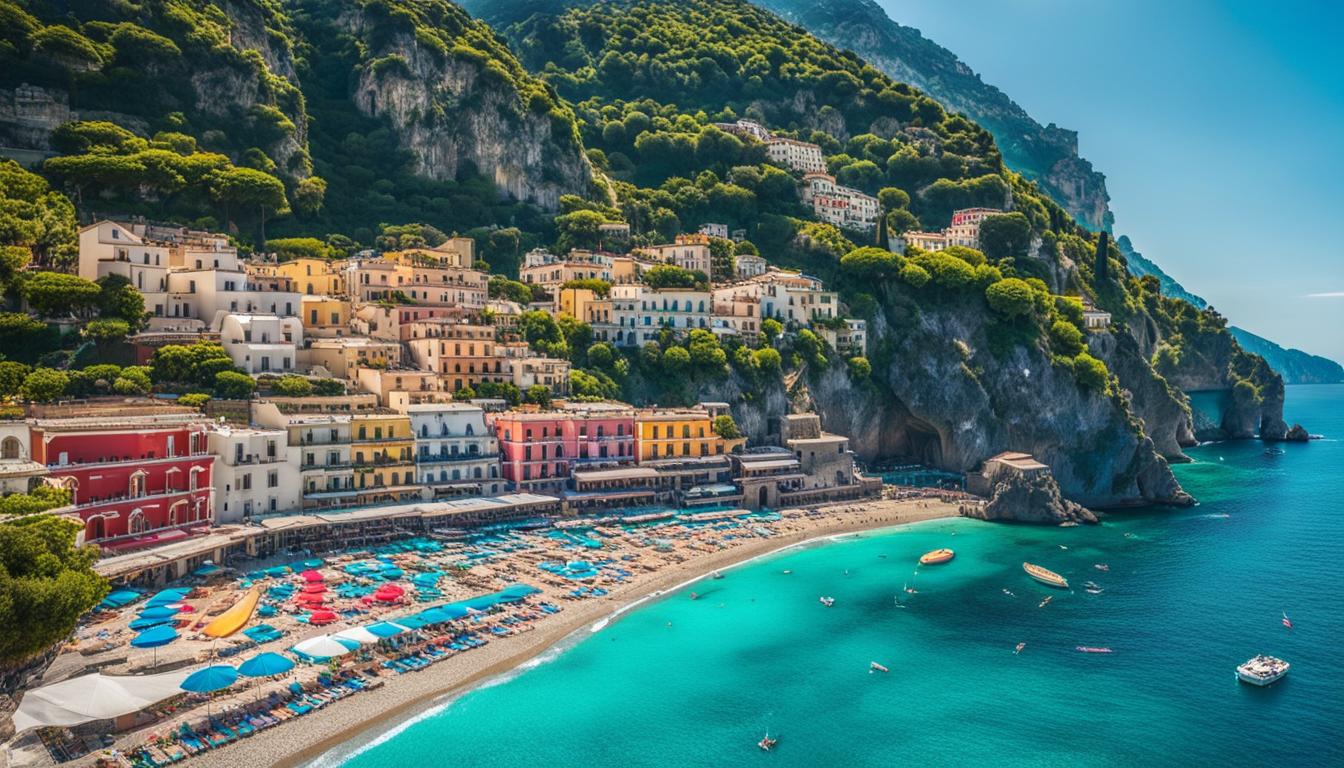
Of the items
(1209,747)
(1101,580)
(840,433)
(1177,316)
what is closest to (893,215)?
(840,433)

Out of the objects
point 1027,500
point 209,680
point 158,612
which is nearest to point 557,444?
point 158,612

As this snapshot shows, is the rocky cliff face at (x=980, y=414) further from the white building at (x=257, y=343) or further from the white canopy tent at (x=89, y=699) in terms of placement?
the white canopy tent at (x=89, y=699)

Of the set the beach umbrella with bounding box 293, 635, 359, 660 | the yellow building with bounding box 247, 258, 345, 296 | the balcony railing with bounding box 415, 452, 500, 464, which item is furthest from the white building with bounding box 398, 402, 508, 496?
the beach umbrella with bounding box 293, 635, 359, 660

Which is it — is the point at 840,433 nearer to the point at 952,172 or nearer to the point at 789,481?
the point at 789,481

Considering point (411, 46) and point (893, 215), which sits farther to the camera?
point (893, 215)

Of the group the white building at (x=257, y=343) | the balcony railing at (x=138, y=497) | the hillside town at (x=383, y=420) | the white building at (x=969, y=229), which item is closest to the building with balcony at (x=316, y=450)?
the hillside town at (x=383, y=420)
